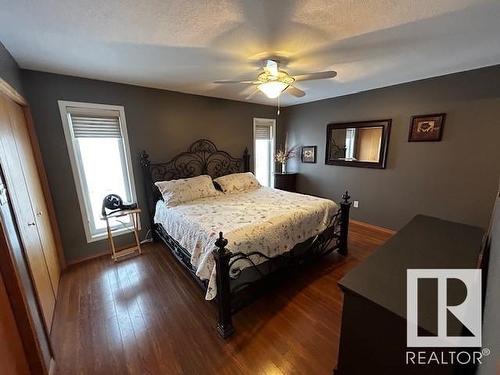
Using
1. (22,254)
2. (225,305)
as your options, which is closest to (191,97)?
(22,254)

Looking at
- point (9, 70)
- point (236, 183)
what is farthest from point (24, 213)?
point (236, 183)

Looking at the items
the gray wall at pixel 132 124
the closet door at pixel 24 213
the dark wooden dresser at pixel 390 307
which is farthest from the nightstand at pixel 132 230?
the dark wooden dresser at pixel 390 307

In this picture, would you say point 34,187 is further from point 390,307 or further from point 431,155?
point 431,155

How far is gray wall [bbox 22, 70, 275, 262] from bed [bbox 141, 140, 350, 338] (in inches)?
10.0

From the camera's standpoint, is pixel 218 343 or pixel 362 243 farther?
pixel 362 243

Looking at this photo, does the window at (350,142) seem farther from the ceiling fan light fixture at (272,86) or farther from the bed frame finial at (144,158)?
the bed frame finial at (144,158)

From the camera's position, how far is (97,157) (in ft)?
9.25

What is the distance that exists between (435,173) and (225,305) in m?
3.34

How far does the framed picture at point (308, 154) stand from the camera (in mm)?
4418

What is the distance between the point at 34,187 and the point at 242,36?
2.48m

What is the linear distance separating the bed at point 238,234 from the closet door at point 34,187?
1132mm

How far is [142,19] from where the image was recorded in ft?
4.60

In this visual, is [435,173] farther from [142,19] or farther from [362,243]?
[142,19]

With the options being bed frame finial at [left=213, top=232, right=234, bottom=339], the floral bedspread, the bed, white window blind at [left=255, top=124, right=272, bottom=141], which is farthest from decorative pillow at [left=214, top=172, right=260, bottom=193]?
bed frame finial at [left=213, top=232, right=234, bottom=339]
